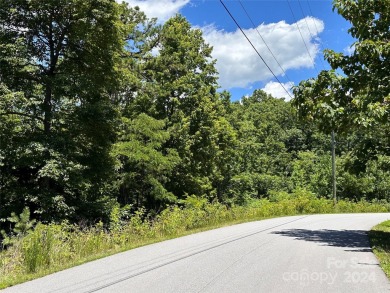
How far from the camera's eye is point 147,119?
23531 millimetres

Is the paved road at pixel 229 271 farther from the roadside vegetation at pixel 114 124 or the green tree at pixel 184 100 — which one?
the green tree at pixel 184 100

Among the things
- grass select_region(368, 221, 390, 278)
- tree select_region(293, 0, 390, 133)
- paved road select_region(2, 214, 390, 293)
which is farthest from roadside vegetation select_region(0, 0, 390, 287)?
grass select_region(368, 221, 390, 278)

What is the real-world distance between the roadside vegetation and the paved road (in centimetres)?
119

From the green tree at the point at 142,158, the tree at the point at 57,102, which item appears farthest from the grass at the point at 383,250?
the green tree at the point at 142,158

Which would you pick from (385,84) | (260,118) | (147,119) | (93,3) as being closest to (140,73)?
(147,119)

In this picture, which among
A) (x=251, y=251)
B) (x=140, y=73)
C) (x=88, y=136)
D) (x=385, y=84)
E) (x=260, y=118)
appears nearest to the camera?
(x=251, y=251)

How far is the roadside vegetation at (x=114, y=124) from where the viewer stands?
11.7 meters

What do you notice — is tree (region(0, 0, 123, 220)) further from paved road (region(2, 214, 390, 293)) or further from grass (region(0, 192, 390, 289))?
paved road (region(2, 214, 390, 293))

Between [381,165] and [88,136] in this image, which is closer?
[381,165]

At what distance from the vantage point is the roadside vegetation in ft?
38.3

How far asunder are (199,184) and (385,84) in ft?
74.0

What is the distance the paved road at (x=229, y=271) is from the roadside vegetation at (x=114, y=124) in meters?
1.19

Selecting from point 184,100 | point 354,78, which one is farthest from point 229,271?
point 184,100

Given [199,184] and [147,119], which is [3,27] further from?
[199,184]
